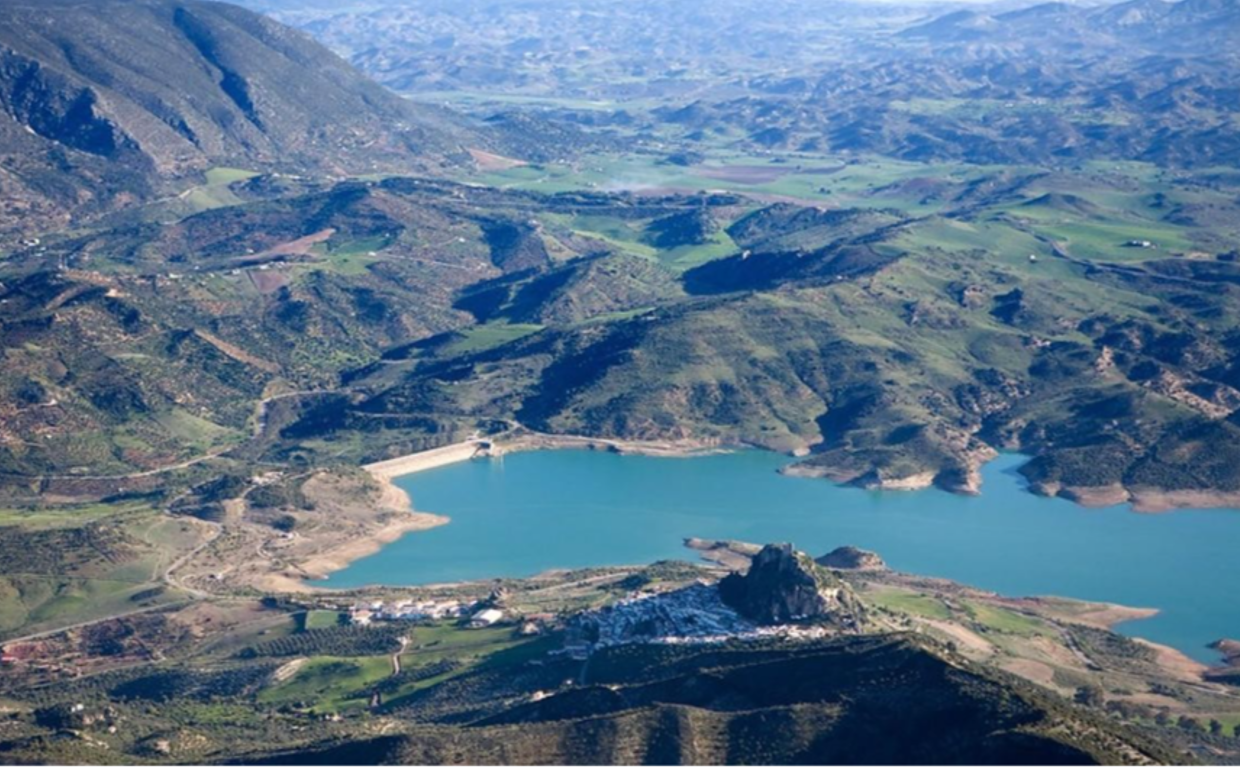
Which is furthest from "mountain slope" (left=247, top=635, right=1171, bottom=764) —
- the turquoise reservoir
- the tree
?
the turquoise reservoir

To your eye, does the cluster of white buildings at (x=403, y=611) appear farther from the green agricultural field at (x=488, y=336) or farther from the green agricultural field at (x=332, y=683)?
the green agricultural field at (x=488, y=336)

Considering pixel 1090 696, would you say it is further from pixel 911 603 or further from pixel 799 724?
pixel 799 724

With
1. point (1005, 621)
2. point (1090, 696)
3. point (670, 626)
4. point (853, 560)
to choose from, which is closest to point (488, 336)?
point (853, 560)

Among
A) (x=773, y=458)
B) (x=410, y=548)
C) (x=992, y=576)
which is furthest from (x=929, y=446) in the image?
(x=410, y=548)

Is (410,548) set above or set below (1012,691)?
→ below

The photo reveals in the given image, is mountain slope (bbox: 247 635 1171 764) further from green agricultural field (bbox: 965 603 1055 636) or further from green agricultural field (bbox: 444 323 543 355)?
green agricultural field (bbox: 444 323 543 355)

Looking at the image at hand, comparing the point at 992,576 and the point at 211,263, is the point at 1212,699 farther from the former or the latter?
the point at 211,263
